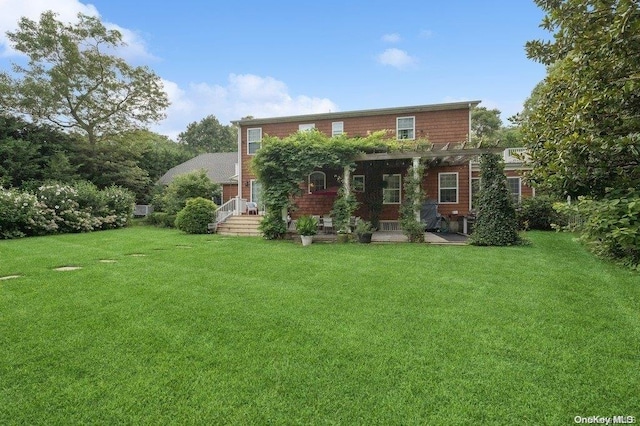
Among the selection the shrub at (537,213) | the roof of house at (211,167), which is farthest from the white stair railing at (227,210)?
the shrub at (537,213)

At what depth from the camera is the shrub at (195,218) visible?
14.0 meters

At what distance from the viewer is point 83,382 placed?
2.52 meters

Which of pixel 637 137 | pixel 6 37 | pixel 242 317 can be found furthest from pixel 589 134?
pixel 6 37

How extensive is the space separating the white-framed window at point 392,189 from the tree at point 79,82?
1790cm

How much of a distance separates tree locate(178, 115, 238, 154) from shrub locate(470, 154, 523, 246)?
43.7 meters

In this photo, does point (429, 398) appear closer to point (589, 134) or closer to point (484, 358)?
point (484, 358)

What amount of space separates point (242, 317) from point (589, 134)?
17.0 feet

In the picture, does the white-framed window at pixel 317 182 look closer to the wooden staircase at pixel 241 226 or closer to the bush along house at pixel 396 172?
the bush along house at pixel 396 172

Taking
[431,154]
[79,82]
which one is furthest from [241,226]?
[79,82]

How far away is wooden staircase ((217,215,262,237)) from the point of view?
13.7 meters

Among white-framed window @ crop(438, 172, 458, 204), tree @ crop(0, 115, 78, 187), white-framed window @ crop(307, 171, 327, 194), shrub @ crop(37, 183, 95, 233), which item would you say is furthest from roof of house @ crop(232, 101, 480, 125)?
tree @ crop(0, 115, 78, 187)

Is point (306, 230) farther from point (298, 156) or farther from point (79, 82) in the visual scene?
point (79, 82)

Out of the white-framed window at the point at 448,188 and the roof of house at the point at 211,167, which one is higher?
the roof of house at the point at 211,167

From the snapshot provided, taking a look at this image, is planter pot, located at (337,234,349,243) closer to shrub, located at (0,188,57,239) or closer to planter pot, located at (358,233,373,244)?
planter pot, located at (358,233,373,244)
